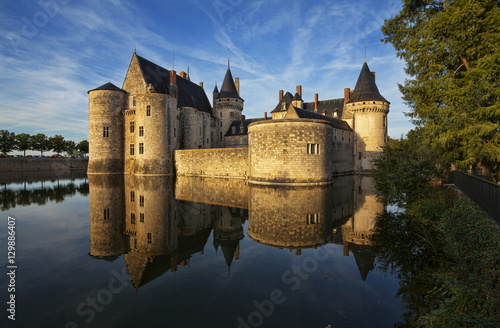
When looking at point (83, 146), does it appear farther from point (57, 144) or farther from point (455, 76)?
point (455, 76)

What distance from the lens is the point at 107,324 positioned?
165 inches

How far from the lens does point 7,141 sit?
57281 mm

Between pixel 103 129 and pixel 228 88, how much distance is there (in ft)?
64.1

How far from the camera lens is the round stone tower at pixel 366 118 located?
36.6 m

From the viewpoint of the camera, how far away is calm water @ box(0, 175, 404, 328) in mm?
4453

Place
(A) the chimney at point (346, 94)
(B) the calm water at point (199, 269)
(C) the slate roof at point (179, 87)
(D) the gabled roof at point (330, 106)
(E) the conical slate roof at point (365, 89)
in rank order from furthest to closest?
(D) the gabled roof at point (330, 106) → (A) the chimney at point (346, 94) → (E) the conical slate roof at point (365, 89) → (C) the slate roof at point (179, 87) → (B) the calm water at point (199, 269)

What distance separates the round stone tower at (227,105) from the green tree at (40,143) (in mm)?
46989

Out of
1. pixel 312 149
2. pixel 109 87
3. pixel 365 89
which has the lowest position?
pixel 312 149

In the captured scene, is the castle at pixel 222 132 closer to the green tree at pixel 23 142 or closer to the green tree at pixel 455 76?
the green tree at pixel 455 76

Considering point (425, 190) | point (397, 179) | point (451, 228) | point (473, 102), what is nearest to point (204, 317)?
point (451, 228)
